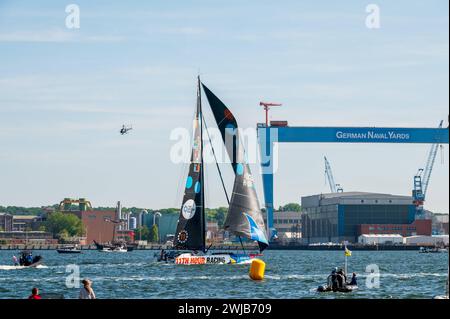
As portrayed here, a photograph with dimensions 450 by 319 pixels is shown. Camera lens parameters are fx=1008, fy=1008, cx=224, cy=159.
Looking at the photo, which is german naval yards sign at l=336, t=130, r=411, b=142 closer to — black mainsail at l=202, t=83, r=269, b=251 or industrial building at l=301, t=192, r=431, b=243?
industrial building at l=301, t=192, r=431, b=243

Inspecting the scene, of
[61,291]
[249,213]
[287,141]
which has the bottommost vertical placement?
Result: [61,291]

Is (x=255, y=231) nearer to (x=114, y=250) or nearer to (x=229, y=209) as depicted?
(x=229, y=209)

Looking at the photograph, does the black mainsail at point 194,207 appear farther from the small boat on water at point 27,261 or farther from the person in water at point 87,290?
the person in water at point 87,290

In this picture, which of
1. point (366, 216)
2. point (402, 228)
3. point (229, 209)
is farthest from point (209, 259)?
point (402, 228)

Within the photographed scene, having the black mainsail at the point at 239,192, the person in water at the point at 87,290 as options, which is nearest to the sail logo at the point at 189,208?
the black mainsail at the point at 239,192

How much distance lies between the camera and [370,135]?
132 metres

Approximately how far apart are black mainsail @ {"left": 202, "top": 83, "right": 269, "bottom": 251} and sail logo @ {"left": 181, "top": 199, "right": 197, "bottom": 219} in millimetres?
3106

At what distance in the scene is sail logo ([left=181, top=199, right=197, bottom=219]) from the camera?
60.1m

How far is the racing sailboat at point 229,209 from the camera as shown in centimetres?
5709

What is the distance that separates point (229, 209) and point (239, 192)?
1353mm
